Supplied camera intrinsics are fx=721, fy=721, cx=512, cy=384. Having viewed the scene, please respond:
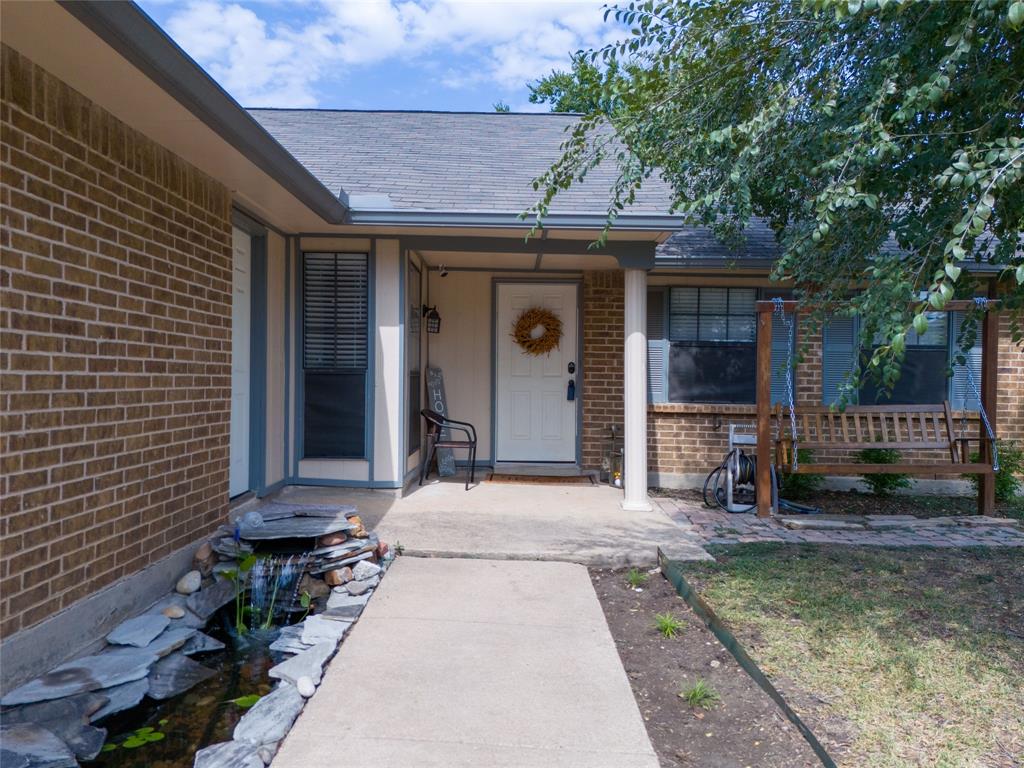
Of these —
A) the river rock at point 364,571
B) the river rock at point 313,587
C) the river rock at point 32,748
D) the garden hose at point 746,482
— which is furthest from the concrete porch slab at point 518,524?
the river rock at point 32,748

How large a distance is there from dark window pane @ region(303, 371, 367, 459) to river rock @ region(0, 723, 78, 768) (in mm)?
3900

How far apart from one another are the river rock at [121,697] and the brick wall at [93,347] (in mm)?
453

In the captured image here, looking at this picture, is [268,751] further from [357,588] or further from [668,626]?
[668,626]

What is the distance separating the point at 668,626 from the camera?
155 inches

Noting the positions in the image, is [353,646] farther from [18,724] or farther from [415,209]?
[415,209]

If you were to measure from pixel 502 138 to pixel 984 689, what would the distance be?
7318mm

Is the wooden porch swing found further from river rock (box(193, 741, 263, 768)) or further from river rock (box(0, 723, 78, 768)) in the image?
river rock (box(0, 723, 78, 768))

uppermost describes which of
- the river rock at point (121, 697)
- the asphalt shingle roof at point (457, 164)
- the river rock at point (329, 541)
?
the asphalt shingle roof at point (457, 164)

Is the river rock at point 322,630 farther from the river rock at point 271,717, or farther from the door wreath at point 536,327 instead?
the door wreath at point 536,327

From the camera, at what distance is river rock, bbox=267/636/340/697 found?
10.3ft

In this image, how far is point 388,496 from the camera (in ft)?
21.0

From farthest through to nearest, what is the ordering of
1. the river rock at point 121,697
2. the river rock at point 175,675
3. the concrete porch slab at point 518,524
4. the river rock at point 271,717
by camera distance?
the concrete porch slab at point 518,524
the river rock at point 175,675
the river rock at point 121,697
the river rock at point 271,717

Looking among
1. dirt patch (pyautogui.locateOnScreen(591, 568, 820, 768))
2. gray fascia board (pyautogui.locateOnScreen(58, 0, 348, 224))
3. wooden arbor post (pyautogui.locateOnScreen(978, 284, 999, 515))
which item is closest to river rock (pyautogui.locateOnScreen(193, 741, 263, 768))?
dirt patch (pyautogui.locateOnScreen(591, 568, 820, 768))

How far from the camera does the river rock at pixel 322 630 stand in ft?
11.9
